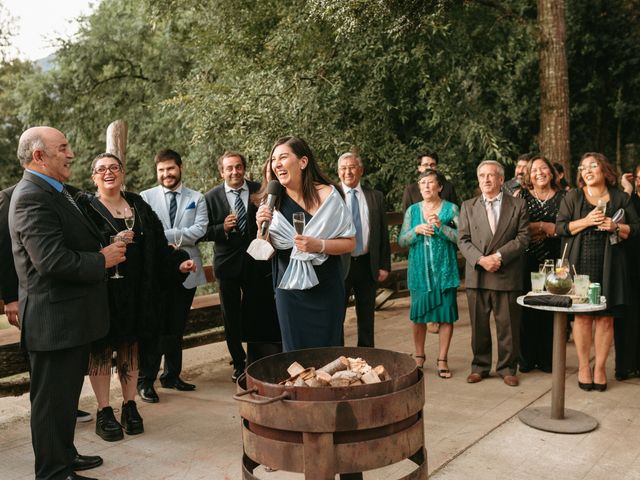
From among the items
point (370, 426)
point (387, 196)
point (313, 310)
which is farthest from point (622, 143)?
point (370, 426)

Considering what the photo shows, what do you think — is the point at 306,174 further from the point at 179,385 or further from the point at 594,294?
the point at 179,385

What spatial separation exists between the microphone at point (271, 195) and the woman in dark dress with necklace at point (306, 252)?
52 mm

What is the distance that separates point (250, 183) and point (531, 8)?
7.83 metres

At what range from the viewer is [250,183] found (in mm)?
5496

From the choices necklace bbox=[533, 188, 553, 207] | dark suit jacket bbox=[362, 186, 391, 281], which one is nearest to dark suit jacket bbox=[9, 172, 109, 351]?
dark suit jacket bbox=[362, 186, 391, 281]

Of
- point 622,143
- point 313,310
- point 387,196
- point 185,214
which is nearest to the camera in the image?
point 313,310

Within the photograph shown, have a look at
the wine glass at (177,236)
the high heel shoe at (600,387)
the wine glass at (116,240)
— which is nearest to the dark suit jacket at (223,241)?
the wine glass at (177,236)

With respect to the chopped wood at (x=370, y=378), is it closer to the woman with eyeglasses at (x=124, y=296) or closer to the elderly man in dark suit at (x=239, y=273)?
the woman with eyeglasses at (x=124, y=296)

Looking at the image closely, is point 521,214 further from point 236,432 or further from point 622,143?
point 622,143

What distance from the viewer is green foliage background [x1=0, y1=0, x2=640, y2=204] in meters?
9.25

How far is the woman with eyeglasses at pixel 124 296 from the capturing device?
4.09m

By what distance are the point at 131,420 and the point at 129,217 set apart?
1.37 metres

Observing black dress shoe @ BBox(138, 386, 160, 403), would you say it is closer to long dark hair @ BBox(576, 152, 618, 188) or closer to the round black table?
the round black table

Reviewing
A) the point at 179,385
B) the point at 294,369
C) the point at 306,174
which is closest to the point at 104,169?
the point at 306,174
